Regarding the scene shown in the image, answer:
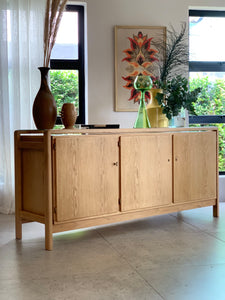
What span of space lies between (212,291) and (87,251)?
98 cm

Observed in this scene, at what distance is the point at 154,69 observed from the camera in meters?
4.45

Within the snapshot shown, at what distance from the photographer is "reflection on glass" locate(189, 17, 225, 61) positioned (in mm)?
4770

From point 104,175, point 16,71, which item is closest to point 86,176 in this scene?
point 104,175

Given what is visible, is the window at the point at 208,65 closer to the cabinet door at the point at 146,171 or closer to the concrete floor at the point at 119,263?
the cabinet door at the point at 146,171

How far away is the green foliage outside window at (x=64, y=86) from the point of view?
4.39 metres

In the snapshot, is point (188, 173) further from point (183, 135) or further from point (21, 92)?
point (21, 92)

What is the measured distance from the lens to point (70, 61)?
4.39m

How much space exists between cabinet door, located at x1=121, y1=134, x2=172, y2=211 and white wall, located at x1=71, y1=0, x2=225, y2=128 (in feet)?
3.33

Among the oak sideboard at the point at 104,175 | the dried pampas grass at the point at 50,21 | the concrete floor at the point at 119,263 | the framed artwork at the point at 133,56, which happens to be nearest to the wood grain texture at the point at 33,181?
the oak sideboard at the point at 104,175

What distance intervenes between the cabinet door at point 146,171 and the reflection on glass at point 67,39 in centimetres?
155

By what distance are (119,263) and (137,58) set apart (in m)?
2.50

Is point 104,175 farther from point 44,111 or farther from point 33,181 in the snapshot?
point 44,111

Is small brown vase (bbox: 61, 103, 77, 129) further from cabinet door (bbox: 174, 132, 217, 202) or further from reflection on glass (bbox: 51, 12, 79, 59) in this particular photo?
reflection on glass (bbox: 51, 12, 79, 59)

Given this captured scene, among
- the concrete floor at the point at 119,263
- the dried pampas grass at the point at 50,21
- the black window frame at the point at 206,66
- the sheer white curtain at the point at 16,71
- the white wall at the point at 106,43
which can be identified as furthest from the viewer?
the black window frame at the point at 206,66
